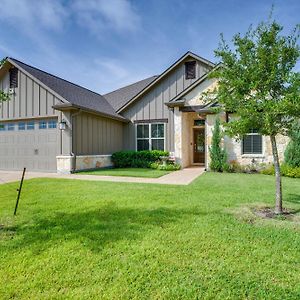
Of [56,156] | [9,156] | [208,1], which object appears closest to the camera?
[208,1]

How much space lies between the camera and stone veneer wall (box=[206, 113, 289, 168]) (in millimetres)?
13211

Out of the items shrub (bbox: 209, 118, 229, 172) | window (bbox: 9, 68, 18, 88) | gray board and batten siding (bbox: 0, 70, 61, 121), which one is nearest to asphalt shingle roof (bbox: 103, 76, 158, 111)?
gray board and batten siding (bbox: 0, 70, 61, 121)

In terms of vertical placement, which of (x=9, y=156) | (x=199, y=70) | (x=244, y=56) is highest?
(x=199, y=70)

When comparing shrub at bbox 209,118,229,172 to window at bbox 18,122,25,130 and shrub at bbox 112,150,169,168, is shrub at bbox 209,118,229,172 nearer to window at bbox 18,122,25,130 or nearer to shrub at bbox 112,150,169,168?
shrub at bbox 112,150,169,168

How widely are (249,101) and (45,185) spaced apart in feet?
23.4

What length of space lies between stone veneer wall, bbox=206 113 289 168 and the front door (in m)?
3.67

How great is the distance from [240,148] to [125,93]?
38.1ft

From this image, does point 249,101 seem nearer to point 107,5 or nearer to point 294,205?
point 294,205

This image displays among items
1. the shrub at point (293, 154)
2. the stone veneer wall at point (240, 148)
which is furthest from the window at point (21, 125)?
the shrub at point (293, 154)

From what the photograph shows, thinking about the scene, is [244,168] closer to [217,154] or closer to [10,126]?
[217,154]

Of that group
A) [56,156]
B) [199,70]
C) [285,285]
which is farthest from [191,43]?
[285,285]

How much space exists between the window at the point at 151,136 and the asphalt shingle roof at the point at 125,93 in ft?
9.83

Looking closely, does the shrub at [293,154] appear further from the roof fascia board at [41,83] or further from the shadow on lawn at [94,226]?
the roof fascia board at [41,83]

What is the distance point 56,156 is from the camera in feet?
44.3
